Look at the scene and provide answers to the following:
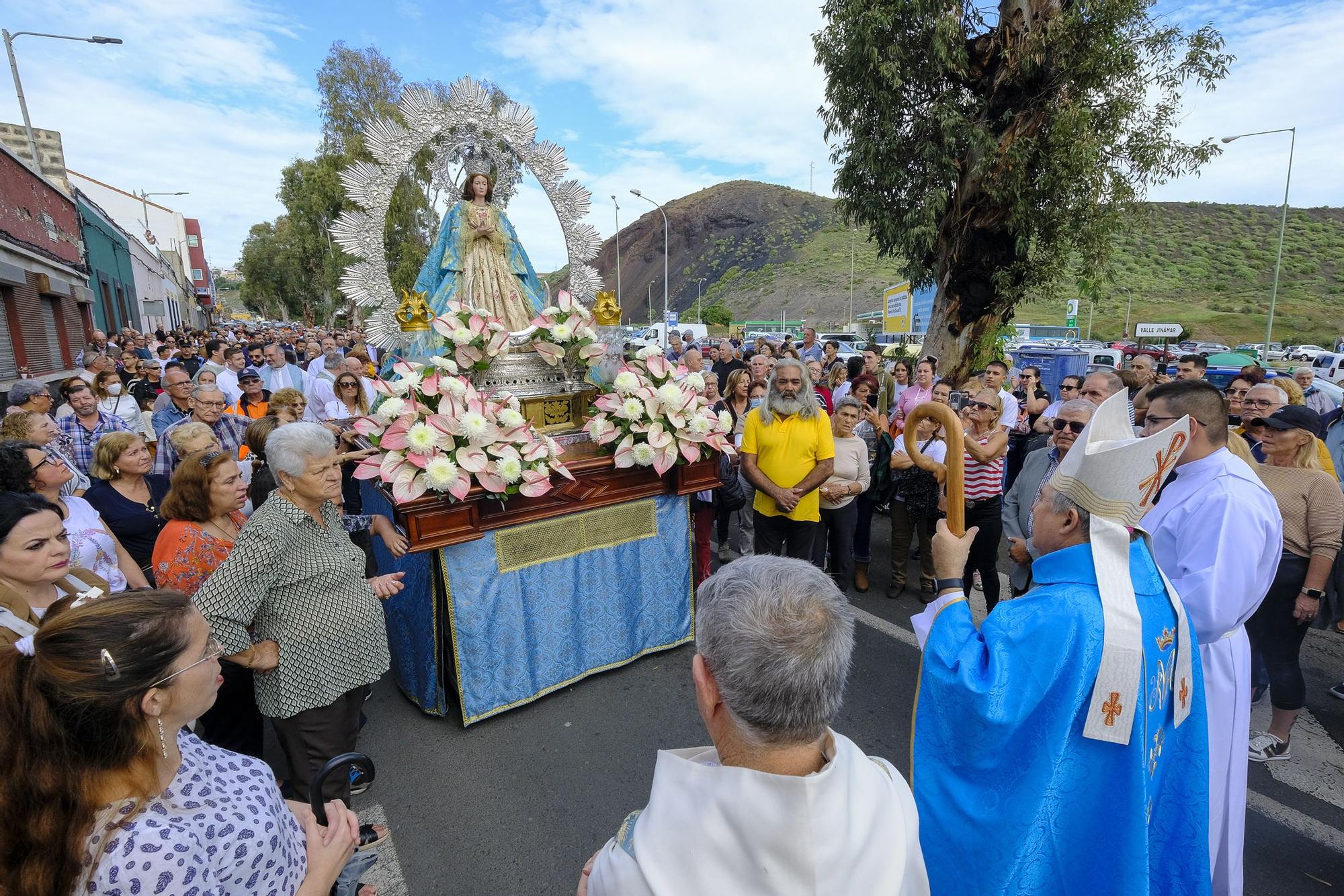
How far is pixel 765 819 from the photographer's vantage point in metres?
1.07

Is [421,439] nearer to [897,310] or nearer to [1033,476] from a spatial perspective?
[1033,476]

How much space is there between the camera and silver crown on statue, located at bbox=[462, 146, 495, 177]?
495 centimetres

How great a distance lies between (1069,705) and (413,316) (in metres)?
3.90

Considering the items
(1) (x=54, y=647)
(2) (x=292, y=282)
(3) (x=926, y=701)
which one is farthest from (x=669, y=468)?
(2) (x=292, y=282)

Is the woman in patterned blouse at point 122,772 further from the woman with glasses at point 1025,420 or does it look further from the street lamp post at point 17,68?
the street lamp post at point 17,68

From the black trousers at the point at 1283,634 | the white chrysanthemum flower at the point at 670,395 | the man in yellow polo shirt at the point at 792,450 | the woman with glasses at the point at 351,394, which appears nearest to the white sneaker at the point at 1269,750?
the black trousers at the point at 1283,634

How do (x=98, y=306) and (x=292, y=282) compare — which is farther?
(x=292, y=282)

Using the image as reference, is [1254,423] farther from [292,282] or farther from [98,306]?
[292,282]

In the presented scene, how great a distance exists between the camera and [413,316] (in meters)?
4.18

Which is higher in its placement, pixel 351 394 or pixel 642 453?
pixel 351 394

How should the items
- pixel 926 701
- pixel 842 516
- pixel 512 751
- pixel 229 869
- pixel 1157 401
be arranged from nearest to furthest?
pixel 229 869, pixel 926 701, pixel 1157 401, pixel 512 751, pixel 842 516

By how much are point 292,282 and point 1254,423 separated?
143 feet

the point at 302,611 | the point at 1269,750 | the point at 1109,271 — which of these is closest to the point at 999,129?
the point at 1109,271

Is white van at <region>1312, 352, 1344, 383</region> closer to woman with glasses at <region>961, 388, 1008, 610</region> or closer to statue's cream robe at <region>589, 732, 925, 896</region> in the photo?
woman with glasses at <region>961, 388, 1008, 610</region>
